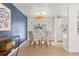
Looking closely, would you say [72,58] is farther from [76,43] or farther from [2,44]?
[76,43]

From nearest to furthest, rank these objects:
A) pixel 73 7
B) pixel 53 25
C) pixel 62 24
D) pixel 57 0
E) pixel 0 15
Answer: pixel 57 0, pixel 0 15, pixel 73 7, pixel 62 24, pixel 53 25

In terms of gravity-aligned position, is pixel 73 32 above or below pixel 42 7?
below

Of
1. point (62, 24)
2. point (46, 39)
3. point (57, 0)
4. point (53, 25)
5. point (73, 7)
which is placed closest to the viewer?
point (57, 0)

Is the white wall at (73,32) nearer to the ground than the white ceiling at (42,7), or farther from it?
nearer to the ground

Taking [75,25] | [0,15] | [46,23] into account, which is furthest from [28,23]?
[0,15]

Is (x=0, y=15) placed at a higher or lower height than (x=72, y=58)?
higher

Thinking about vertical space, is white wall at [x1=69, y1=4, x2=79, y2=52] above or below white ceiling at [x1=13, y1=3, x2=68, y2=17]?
below

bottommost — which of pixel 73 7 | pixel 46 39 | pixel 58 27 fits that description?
pixel 46 39

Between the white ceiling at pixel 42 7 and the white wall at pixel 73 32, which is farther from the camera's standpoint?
the white wall at pixel 73 32

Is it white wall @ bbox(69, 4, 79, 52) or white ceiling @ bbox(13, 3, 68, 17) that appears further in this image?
white wall @ bbox(69, 4, 79, 52)

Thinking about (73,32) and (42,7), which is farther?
(42,7)

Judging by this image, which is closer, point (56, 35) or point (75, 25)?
point (75, 25)

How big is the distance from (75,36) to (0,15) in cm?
264

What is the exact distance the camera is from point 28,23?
996 centimetres
